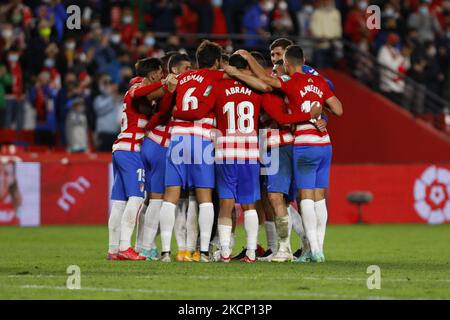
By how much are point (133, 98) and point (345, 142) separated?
43.6 feet

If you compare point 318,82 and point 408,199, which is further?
point 408,199

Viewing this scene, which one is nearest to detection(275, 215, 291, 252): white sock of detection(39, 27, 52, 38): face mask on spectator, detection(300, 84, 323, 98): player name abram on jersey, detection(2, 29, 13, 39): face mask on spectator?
detection(300, 84, 323, 98): player name abram on jersey

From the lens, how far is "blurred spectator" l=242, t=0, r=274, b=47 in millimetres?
26641

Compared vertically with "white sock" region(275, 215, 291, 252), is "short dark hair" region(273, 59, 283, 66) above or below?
above

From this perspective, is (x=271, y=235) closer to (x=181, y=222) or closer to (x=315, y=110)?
(x=181, y=222)

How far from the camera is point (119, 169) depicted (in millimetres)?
14156

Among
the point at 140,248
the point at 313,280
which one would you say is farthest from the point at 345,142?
the point at 313,280

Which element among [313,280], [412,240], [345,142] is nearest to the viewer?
[313,280]

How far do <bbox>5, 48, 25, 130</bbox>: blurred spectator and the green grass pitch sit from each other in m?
6.24

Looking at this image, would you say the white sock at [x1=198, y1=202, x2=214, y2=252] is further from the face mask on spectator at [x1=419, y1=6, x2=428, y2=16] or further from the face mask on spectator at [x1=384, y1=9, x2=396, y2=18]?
the face mask on spectator at [x1=419, y1=6, x2=428, y2=16]
